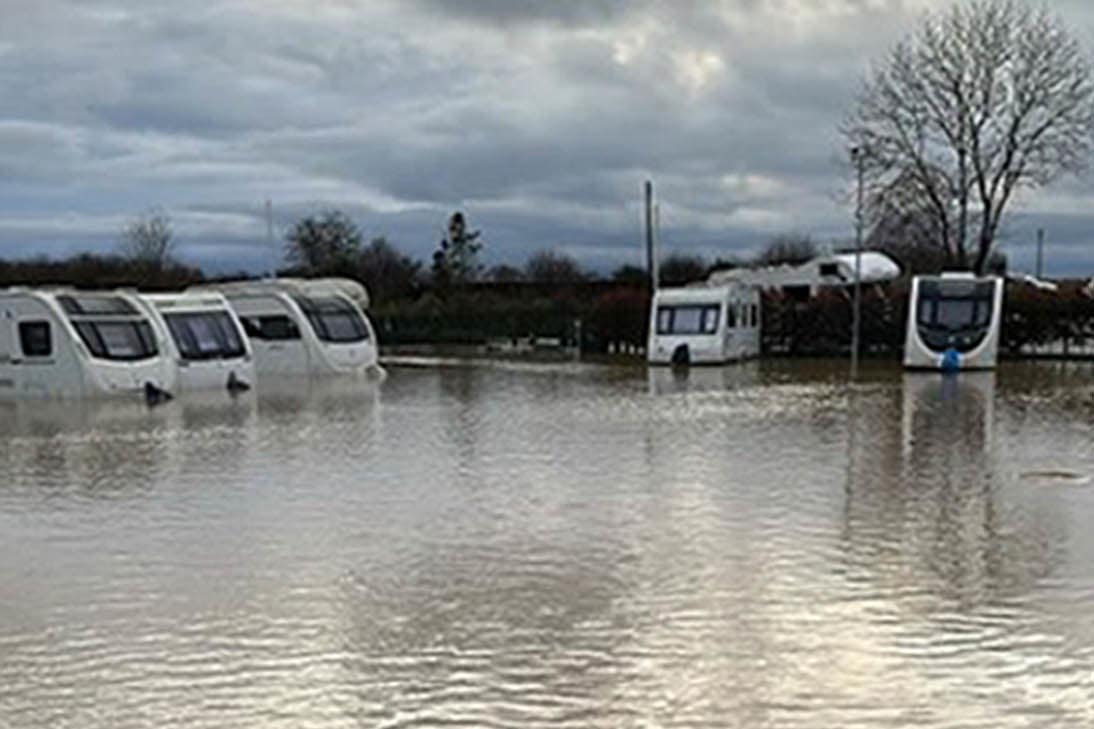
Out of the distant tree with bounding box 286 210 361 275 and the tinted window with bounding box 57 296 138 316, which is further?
the distant tree with bounding box 286 210 361 275

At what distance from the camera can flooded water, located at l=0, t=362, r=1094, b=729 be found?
6.18 metres

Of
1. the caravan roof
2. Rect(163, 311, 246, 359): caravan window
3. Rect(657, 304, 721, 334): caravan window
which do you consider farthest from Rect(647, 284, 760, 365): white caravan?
Rect(163, 311, 246, 359): caravan window

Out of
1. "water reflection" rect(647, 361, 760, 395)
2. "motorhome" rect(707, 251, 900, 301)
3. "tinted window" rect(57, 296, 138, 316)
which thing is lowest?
"water reflection" rect(647, 361, 760, 395)

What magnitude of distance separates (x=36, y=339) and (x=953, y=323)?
18.5 meters

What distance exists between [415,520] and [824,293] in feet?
95.8

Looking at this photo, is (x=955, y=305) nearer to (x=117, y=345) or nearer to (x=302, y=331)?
(x=302, y=331)

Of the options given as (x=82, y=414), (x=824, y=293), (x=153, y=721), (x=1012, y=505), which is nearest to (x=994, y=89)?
(x=824, y=293)

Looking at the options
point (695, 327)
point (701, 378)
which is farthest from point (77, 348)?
point (695, 327)

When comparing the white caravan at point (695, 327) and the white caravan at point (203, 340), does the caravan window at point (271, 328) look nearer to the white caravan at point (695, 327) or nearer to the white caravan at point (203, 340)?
the white caravan at point (203, 340)

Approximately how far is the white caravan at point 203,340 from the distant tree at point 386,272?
3080 cm

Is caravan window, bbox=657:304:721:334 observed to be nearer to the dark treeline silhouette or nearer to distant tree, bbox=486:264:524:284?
the dark treeline silhouette

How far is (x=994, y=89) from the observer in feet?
134

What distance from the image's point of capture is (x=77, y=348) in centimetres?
2342

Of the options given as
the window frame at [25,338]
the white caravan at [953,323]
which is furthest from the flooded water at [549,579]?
the white caravan at [953,323]
